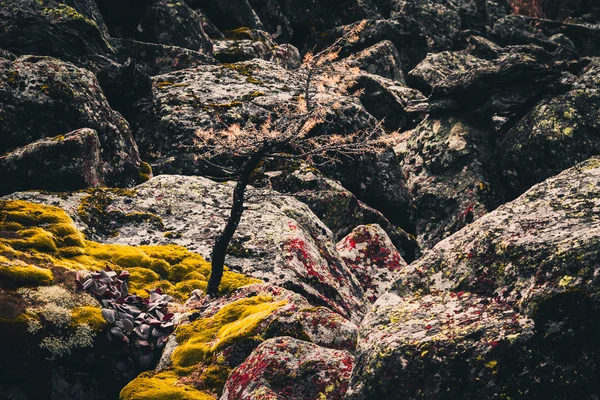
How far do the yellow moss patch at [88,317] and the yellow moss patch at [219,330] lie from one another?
1901mm

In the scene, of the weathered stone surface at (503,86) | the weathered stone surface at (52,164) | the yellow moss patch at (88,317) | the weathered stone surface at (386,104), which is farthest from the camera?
the weathered stone surface at (386,104)

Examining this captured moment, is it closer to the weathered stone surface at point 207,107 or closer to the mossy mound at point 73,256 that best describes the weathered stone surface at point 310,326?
the mossy mound at point 73,256

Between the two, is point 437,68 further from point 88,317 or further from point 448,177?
point 88,317

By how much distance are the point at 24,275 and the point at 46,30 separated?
59.6 ft

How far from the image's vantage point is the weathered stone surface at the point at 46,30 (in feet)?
87.9

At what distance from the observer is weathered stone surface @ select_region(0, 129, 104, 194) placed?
66.3 ft

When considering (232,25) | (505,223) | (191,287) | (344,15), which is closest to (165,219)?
(191,287)

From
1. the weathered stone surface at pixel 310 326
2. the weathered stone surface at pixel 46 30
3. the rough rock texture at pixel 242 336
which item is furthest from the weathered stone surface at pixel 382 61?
the weathered stone surface at pixel 310 326

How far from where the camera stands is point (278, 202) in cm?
2348

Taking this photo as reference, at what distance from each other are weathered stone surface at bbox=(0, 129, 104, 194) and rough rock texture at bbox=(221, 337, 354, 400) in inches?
513

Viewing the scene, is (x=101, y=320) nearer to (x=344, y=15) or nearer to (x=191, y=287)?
(x=191, y=287)

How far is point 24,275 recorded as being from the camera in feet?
44.3

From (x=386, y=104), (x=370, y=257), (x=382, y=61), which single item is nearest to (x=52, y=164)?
(x=370, y=257)

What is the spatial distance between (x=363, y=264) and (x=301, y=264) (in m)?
6.03
